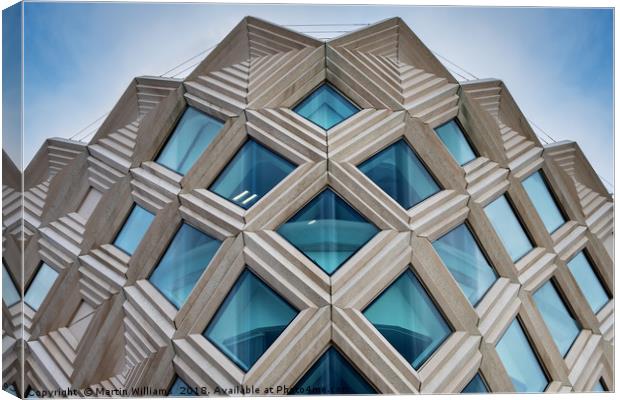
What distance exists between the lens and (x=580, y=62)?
16281 mm

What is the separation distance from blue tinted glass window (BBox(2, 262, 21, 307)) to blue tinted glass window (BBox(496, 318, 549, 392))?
734 cm

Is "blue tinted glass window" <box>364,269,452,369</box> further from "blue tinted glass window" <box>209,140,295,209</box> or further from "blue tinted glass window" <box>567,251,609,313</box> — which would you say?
"blue tinted glass window" <box>567,251,609,313</box>

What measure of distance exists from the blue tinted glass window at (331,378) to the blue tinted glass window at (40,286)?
164 inches

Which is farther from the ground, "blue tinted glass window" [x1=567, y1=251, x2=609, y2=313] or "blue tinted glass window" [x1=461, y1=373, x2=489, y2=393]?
"blue tinted glass window" [x1=567, y1=251, x2=609, y2=313]

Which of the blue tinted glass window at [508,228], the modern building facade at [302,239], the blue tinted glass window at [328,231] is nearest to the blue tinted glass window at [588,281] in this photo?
the modern building facade at [302,239]

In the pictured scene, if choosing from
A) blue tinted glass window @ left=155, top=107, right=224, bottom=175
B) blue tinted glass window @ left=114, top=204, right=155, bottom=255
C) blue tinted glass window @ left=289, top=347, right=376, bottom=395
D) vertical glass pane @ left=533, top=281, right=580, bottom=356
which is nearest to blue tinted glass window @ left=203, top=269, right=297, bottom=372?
blue tinted glass window @ left=289, top=347, right=376, bottom=395

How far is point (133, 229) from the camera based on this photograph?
15859mm

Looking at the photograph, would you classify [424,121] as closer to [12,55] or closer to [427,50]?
[427,50]

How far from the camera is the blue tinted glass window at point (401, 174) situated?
50.4 ft

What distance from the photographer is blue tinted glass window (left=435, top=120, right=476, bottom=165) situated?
15.9 m

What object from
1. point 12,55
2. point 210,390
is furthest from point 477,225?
point 12,55

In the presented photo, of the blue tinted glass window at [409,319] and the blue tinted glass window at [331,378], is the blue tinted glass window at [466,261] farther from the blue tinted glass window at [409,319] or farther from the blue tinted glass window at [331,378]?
the blue tinted glass window at [331,378]

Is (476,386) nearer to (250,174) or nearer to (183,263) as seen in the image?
(250,174)

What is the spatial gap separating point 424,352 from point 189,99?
5.14 m
